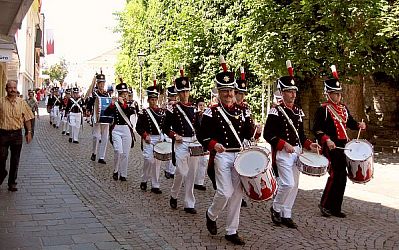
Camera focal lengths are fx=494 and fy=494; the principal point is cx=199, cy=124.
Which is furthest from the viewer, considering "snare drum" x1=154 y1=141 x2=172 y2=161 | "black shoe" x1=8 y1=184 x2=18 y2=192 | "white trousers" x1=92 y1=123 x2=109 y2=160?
"white trousers" x1=92 y1=123 x2=109 y2=160

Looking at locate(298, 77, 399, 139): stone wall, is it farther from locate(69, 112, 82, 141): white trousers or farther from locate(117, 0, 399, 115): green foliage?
locate(69, 112, 82, 141): white trousers

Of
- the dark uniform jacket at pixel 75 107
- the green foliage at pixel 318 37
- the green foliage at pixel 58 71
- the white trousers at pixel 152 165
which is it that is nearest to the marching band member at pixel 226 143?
the white trousers at pixel 152 165

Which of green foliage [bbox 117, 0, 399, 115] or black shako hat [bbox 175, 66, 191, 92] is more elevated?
green foliage [bbox 117, 0, 399, 115]

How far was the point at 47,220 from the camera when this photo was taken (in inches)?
282

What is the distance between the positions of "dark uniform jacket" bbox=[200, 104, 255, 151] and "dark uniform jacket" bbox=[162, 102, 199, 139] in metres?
1.62

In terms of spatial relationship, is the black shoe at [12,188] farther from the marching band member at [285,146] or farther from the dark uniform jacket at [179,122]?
the marching band member at [285,146]

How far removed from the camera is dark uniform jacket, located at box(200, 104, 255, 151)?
659 cm

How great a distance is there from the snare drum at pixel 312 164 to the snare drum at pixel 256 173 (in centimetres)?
114

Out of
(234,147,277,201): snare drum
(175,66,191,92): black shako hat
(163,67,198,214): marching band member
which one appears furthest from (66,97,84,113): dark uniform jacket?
(234,147,277,201): snare drum

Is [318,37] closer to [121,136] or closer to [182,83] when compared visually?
[121,136]

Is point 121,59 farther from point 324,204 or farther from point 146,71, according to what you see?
point 324,204

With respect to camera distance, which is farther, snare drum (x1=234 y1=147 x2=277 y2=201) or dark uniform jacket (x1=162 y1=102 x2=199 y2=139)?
dark uniform jacket (x1=162 y1=102 x2=199 y2=139)

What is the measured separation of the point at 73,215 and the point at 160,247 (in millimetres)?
1968

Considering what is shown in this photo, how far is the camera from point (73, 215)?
7473 mm
